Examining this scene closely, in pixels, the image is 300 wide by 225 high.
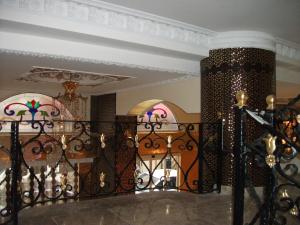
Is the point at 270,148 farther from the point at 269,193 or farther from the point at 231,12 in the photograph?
the point at 231,12

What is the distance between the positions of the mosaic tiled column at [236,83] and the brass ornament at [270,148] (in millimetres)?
2079

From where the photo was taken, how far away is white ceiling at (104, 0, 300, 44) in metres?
2.71

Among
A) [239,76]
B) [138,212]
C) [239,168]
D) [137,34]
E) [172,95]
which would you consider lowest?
[138,212]

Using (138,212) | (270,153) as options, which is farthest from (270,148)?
(138,212)

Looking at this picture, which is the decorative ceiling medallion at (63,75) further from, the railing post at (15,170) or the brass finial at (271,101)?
the brass finial at (271,101)

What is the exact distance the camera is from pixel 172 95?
515 centimetres

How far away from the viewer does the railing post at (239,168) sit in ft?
5.19

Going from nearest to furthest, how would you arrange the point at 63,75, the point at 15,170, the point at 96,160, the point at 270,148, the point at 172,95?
the point at 270,148
the point at 15,170
the point at 96,160
the point at 172,95
the point at 63,75

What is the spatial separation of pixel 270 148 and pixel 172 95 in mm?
3753

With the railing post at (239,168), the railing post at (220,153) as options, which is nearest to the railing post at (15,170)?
the railing post at (239,168)

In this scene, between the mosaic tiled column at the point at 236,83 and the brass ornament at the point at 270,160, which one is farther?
the mosaic tiled column at the point at 236,83

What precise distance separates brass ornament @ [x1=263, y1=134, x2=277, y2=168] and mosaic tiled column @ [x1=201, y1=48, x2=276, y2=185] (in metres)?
2.08

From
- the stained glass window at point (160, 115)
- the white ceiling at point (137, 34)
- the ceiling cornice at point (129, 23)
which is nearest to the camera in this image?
the ceiling cornice at point (129, 23)

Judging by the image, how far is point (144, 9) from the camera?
9.52ft
